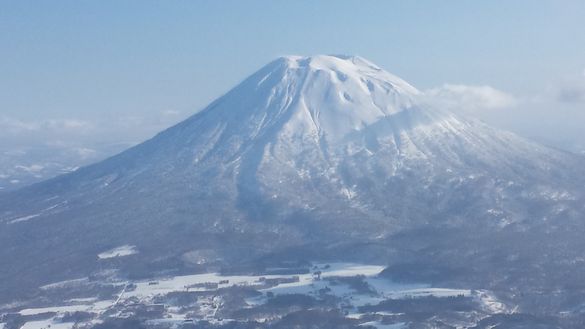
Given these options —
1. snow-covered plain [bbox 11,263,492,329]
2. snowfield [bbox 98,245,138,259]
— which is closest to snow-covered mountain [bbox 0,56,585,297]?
snowfield [bbox 98,245,138,259]

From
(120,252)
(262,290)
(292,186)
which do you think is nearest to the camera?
(262,290)

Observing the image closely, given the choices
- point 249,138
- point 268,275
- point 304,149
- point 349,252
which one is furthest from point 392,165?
point 268,275

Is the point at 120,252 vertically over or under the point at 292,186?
under

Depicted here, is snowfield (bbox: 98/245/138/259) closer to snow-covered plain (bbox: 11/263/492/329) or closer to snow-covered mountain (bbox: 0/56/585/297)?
snow-covered mountain (bbox: 0/56/585/297)

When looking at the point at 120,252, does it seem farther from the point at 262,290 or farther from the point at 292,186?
the point at 292,186

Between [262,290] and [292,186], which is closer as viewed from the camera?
[262,290]

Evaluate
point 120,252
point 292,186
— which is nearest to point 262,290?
point 120,252

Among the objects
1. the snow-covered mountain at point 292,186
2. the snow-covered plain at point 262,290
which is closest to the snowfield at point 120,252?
the snow-covered mountain at point 292,186

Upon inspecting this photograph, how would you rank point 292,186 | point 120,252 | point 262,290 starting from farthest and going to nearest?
point 292,186, point 120,252, point 262,290

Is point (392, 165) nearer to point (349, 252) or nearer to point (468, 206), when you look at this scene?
point (468, 206)

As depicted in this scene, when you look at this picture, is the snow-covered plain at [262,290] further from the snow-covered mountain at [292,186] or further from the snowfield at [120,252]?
the snowfield at [120,252]
